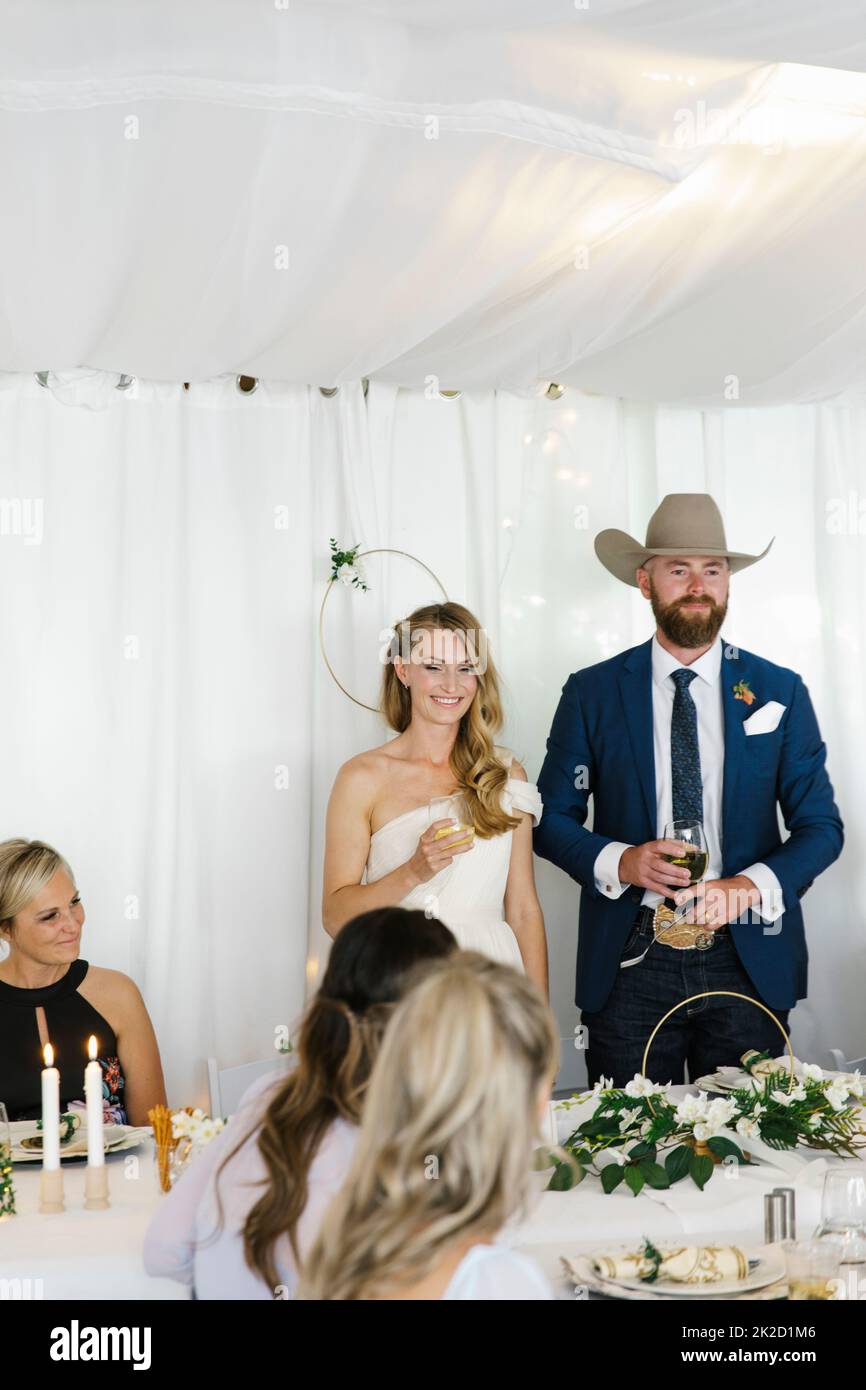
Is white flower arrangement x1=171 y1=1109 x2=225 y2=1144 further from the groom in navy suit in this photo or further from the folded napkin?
the groom in navy suit

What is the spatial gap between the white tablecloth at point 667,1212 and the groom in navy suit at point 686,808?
41.6 inches

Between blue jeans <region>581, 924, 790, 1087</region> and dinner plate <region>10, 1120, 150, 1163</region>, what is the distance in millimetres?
1400

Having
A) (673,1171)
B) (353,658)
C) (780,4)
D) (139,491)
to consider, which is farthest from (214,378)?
(673,1171)

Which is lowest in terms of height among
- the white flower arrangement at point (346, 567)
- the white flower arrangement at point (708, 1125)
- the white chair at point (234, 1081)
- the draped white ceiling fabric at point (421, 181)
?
the white chair at point (234, 1081)

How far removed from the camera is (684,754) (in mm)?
3672

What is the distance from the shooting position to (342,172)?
2.46m

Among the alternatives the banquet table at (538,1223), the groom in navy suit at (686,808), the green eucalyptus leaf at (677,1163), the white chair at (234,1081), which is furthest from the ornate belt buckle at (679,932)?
the white chair at (234,1081)

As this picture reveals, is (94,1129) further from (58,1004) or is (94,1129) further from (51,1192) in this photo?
(58,1004)

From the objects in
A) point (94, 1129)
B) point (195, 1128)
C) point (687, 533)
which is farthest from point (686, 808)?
point (94, 1129)

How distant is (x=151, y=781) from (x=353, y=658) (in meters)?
0.69

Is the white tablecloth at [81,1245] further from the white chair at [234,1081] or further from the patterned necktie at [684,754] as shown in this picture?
the patterned necktie at [684,754]

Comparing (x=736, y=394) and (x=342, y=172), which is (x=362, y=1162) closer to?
(x=342, y=172)

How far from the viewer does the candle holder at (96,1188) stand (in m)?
2.24

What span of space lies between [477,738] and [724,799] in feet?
2.23
